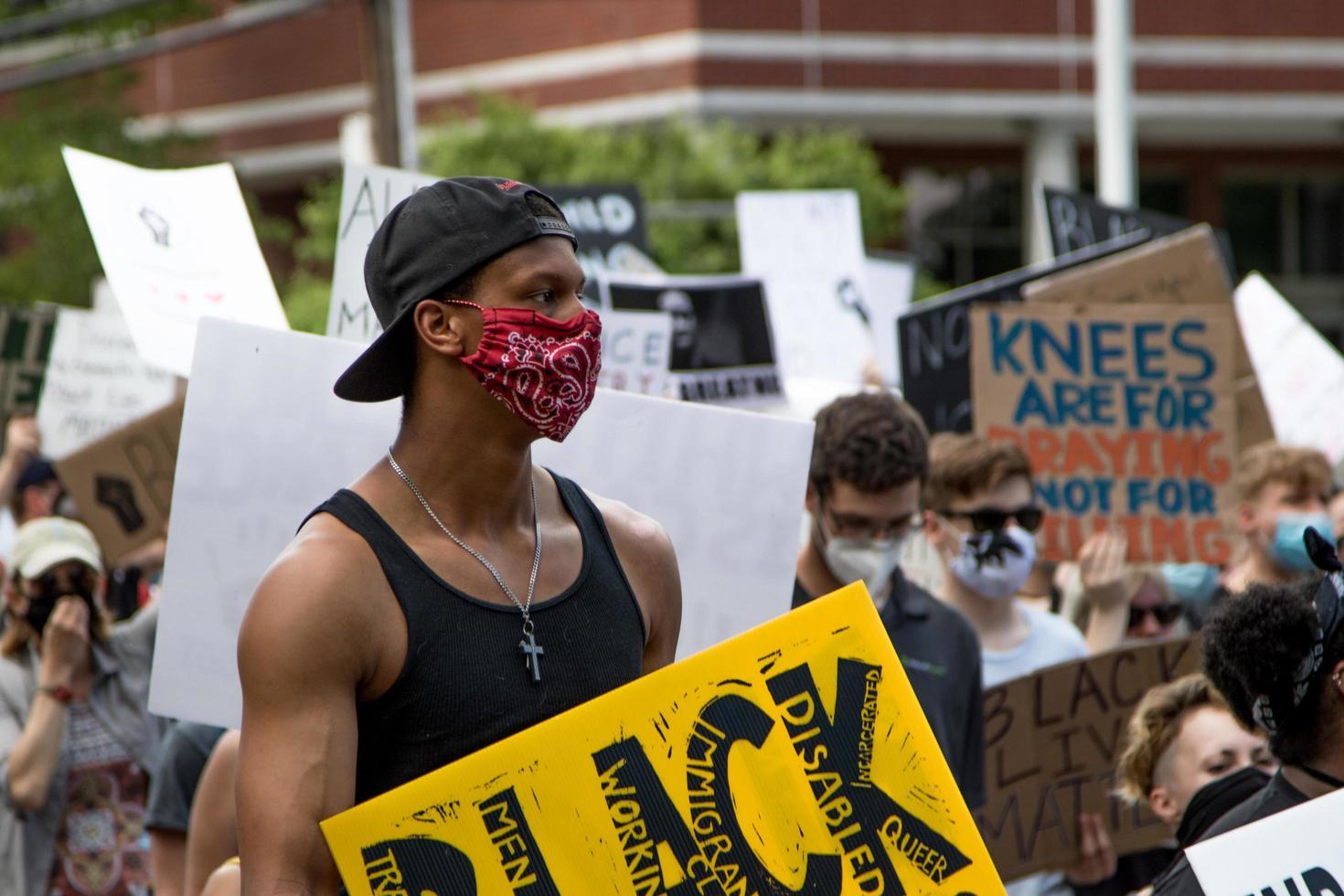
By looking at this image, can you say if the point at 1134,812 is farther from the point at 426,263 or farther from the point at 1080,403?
the point at 426,263

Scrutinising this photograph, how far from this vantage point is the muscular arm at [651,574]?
260cm

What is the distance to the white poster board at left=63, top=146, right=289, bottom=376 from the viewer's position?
399 cm

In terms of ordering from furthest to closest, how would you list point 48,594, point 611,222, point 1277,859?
point 611,222
point 48,594
point 1277,859

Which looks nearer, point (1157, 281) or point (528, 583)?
point (528, 583)

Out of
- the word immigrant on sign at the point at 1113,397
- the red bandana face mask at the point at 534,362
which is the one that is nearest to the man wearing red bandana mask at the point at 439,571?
the red bandana face mask at the point at 534,362

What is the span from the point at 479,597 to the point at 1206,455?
13.0 feet

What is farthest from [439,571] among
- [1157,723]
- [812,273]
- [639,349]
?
[812,273]

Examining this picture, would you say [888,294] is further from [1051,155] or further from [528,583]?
[1051,155]

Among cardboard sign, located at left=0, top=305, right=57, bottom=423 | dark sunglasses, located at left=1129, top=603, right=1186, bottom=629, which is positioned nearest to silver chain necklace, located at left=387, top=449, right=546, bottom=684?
dark sunglasses, located at left=1129, top=603, right=1186, bottom=629

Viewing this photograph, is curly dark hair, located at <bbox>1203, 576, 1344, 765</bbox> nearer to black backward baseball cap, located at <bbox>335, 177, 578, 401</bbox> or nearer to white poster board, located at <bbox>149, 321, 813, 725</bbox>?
white poster board, located at <bbox>149, 321, 813, 725</bbox>

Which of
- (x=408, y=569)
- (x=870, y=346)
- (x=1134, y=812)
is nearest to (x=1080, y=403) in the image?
(x=1134, y=812)

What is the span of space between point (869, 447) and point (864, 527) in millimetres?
178

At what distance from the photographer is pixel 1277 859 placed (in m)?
2.55

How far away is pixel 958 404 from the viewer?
621cm
